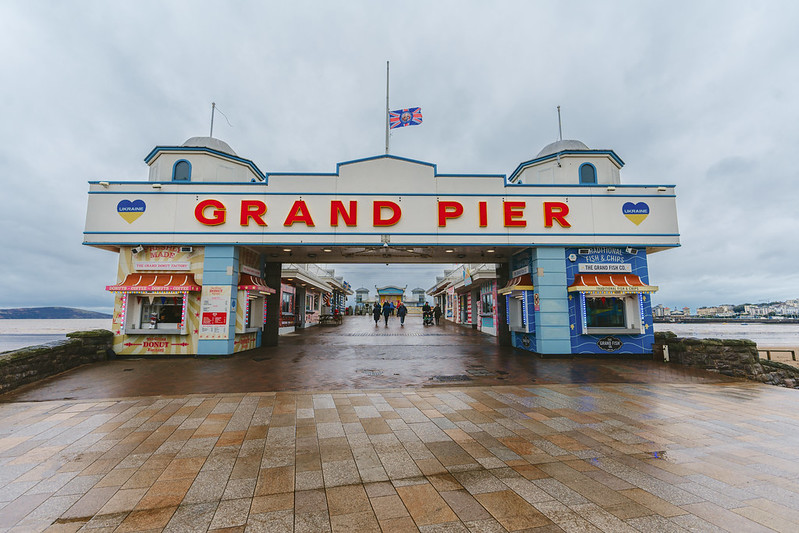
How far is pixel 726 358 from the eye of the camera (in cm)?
980

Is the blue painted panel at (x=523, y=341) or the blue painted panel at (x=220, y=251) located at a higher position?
the blue painted panel at (x=220, y=251)

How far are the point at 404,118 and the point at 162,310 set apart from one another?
1138 centimetres

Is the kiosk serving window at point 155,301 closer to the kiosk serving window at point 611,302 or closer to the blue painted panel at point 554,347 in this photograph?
the blue painted panel at point 554,347

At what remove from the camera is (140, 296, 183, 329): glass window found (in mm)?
11969

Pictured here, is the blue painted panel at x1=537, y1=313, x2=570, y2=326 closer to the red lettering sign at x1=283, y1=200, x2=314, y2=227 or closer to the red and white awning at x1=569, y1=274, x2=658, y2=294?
the red and white awning at x1=569, y1=274, x2=658, y2=294

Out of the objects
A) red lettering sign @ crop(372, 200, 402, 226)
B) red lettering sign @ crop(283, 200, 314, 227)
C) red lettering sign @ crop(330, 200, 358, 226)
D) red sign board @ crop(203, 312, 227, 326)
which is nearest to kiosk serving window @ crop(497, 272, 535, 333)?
red lettering sign @ crop(372, 200, 402, 226)

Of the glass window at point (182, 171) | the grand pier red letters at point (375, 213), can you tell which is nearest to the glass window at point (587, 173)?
the grand pier red letters at point (375, 213)

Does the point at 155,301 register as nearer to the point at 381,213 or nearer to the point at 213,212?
the point at 213,212

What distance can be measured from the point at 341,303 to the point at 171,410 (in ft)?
144

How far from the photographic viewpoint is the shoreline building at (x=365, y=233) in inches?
461

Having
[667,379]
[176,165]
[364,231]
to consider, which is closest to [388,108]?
[364,231]

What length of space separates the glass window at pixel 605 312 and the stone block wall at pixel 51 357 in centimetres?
1561

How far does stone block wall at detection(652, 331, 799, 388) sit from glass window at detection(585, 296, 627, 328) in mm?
1305

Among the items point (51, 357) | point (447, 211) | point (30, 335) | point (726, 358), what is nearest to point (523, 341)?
point (726, 358)
